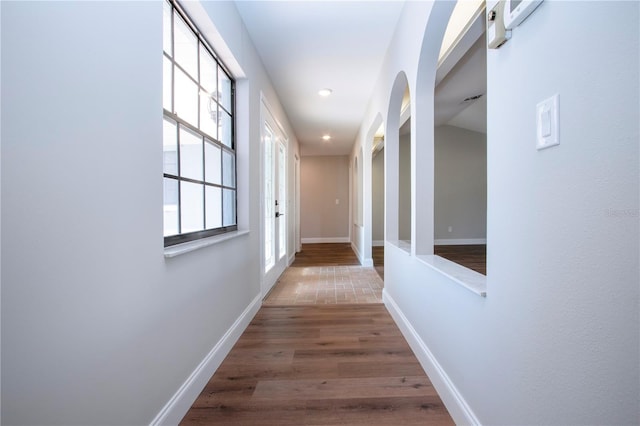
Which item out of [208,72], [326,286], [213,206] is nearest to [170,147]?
[213,206]

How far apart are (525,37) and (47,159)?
1.43m

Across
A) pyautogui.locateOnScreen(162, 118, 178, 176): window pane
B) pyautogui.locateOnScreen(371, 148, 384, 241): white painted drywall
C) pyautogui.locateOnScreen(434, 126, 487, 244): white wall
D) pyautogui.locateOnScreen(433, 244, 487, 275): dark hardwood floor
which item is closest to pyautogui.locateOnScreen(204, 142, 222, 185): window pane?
pyautogui.locateOnScreen(162, 118, 178, 176): window pane

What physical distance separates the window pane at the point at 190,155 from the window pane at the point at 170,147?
0.18ft

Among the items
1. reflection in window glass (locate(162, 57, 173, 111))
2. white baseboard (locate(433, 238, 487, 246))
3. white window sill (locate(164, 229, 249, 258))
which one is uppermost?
reflection in window glass (locate(162, 57, 173, 111))

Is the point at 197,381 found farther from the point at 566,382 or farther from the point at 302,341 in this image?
the point at 566,382

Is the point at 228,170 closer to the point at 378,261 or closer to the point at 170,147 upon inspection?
the point at 170,147

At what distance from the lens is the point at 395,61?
2.40 metres

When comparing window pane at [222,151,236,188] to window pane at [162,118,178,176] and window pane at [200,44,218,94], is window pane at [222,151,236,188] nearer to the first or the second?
window pane at [200,44,218,94]

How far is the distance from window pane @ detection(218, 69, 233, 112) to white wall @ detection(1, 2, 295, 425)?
3.15 feet

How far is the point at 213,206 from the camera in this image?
1960 millimetres

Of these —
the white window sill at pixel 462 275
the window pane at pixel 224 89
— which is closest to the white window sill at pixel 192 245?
the window pane at pixel 224 89

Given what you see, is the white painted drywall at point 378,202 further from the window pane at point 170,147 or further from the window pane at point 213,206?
the window pane at point 170,147

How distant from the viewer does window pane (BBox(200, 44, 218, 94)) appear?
5.95 ft

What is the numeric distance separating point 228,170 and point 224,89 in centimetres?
65
